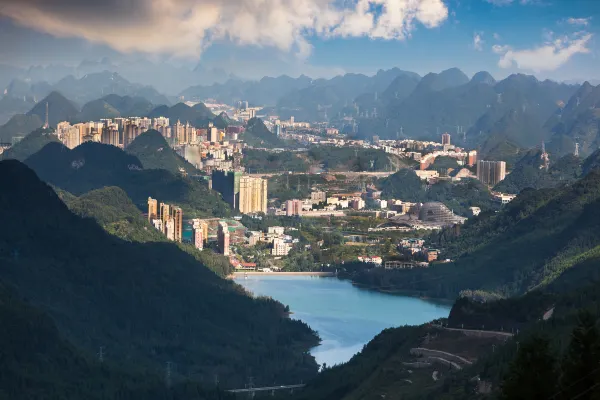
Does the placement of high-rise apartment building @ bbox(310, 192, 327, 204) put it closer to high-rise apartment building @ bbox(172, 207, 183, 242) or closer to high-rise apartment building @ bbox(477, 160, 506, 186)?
high-rise apartment building @ bbox(477, 160, 506, 186)

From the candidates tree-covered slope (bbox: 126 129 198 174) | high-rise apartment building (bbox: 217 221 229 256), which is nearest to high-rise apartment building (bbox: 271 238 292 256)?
high-rise apartment building (bbox: 217 221 229 256)

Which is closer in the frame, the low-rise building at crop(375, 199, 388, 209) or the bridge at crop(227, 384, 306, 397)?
the bridge at crop(227, 384, 306, 397)

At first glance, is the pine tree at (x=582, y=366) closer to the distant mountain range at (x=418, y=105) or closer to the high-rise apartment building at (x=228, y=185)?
the high-rise apartment building at (x=228, y=185)

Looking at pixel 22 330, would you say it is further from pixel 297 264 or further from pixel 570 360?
pixel 297 264

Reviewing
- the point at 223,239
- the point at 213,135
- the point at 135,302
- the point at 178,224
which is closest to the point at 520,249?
the point at 223,239

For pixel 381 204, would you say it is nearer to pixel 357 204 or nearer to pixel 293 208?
pixel 357 204

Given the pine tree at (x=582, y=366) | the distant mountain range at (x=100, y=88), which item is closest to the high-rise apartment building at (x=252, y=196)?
the pine tree at (x=582, y=366)
